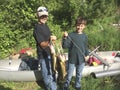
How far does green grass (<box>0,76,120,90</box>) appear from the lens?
5848mm

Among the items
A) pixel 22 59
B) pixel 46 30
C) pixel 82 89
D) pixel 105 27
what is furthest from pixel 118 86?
pixel 105 27

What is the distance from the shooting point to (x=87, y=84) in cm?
593

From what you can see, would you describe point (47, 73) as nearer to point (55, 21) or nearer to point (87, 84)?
point (87, 84)

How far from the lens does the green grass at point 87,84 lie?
585cm

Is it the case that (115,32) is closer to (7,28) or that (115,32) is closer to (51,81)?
(7,28)

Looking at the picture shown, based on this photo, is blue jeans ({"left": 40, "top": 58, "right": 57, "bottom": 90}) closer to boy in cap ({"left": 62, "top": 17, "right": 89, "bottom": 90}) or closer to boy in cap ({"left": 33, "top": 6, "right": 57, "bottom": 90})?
boy in cap ({"left": 33, "top": 6, "right": 57, "bottom": 90})

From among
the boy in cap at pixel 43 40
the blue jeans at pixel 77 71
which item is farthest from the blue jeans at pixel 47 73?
the blue jeans at pixel 77 71

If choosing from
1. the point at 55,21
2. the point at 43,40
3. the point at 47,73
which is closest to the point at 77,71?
the point at 47,73

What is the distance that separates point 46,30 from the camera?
5152mm

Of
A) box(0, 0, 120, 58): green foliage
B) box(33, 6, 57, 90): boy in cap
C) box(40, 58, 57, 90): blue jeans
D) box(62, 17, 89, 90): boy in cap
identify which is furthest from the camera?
box(0, 0, 120, 58): green foliage

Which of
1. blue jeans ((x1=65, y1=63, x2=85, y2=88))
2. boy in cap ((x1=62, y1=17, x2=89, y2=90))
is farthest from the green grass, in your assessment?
boy in cap ((x1=62, y1=17, x2=89, y2=90))

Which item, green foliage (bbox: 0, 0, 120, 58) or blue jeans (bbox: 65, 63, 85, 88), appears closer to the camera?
blue jeans (bbox: 65, 63, 85, 88)

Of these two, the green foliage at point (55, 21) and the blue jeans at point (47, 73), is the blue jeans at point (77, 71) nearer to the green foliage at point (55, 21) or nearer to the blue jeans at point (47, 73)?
the blue jeans at point (47, 73)

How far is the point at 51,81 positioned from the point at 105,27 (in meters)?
5.07
